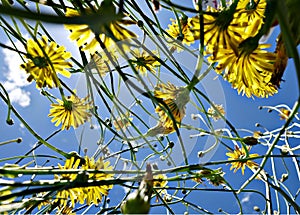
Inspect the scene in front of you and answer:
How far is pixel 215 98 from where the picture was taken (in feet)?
1.31

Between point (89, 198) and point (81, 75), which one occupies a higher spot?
point (81, 75)

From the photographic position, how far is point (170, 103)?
1.27 feet

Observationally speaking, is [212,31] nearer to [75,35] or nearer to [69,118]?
[75,35]

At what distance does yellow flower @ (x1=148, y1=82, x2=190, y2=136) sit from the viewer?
15.1 inches

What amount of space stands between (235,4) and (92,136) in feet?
0.96

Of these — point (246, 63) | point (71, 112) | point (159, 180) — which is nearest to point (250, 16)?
point (246, 63)

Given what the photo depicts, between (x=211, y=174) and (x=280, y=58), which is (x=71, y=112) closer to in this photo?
(x=211, y=174)

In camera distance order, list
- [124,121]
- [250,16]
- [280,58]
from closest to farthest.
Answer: [280,58], [250,16], [124,121]

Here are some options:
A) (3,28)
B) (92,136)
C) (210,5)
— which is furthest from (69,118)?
(210,5)

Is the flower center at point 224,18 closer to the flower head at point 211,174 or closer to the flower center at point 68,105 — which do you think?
the flower head at point 211,174

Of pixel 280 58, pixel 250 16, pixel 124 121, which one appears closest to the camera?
pixel 280 58

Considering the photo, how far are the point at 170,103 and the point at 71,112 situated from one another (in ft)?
0.62

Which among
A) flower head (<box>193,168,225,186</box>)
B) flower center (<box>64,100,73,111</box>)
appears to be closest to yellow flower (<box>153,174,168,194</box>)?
flower head (<box>193,168,225,186</box>)

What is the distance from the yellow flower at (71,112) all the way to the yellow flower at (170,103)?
0.11m
